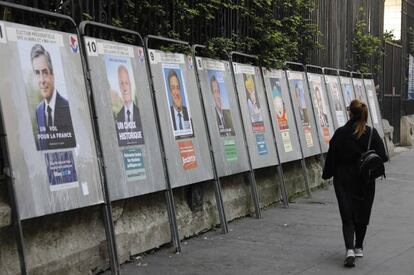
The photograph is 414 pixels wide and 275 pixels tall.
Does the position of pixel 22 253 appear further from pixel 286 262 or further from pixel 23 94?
pixel 286 262

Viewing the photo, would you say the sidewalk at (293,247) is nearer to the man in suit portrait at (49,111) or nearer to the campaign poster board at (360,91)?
the man in suit portrait at (49,111)

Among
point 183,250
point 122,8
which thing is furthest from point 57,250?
point 122,8

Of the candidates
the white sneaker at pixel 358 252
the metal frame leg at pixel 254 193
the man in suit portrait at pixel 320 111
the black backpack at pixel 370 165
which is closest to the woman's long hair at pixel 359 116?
the black backpack at pixel 370 165

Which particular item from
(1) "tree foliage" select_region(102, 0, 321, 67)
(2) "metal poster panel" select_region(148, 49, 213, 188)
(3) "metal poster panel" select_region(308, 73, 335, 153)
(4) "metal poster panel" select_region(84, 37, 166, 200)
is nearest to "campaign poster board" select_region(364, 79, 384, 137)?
(3) "metal poster panel" select_region(308, 73, 335, 153)

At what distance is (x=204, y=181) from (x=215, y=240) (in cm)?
76

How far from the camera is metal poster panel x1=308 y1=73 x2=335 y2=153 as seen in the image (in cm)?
1175

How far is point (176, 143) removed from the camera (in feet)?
22.3

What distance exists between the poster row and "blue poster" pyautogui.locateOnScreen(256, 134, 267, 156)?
0.02 meters

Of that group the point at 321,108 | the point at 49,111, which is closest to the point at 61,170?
the point at 49,111

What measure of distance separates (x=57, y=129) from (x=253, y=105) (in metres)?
4.59

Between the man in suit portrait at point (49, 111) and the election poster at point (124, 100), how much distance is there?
813 mm

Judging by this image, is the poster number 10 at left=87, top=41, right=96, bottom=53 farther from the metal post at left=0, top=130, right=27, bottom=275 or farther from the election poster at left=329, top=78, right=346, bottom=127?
the election poster at left=329, top=78, right=346, bottom=127

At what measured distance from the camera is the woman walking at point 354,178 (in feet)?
21.0

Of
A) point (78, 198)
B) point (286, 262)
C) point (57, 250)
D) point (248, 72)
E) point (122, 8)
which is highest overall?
point (122, 8)
